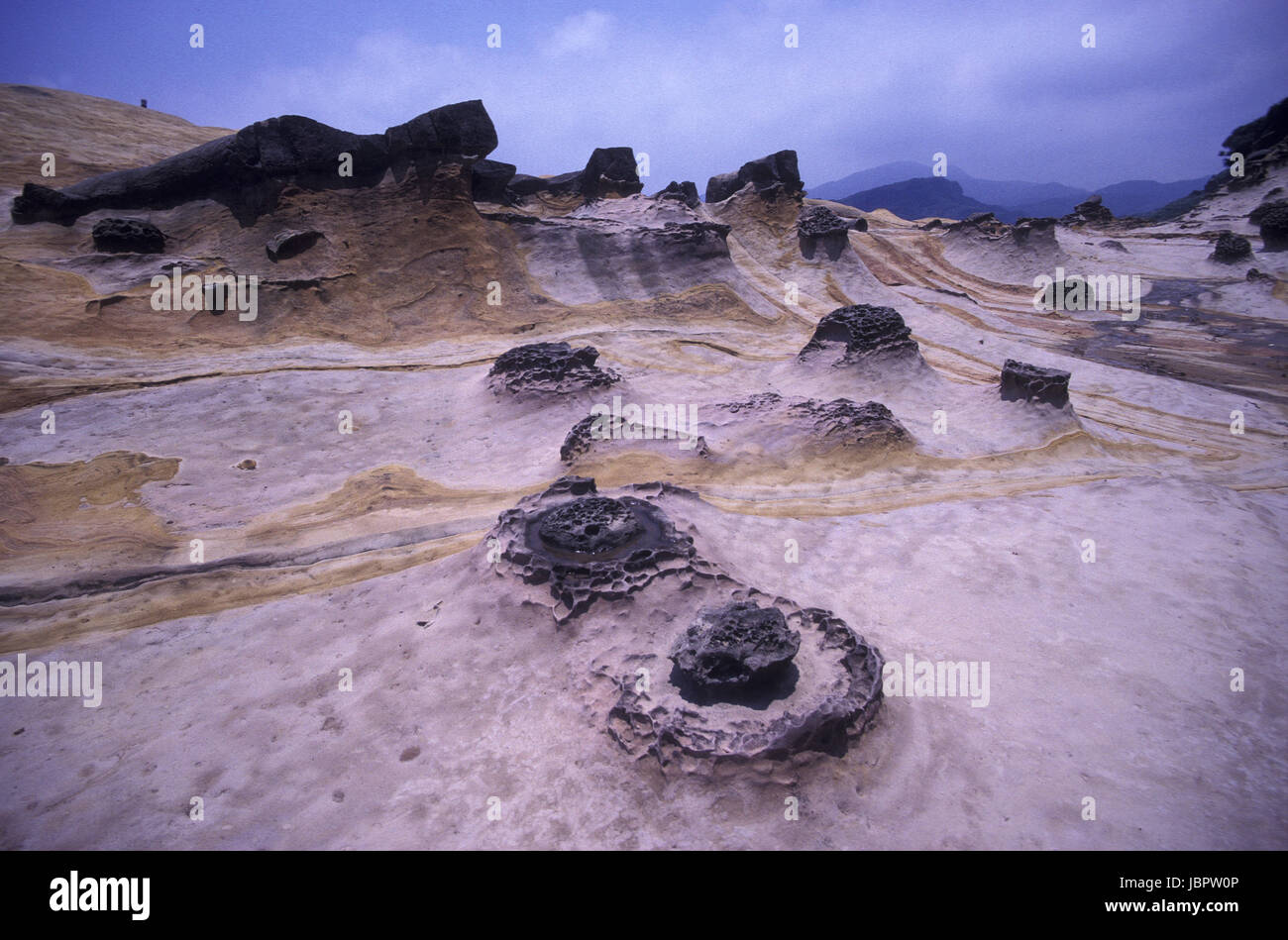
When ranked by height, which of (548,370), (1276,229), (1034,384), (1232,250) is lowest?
(1034,384)

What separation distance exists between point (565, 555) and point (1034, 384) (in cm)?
845

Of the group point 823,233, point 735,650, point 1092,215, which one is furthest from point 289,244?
point 1092,215

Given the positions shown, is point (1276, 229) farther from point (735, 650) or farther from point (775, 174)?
point (735, 650)

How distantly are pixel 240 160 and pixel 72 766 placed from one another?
49.7 feet

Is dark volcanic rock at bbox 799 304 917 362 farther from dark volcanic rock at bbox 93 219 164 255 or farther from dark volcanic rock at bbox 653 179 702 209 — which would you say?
dark volcanic rock at bbox 93 219 164 255

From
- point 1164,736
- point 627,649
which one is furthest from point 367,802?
point 1164,736

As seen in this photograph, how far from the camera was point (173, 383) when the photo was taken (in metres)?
10.3

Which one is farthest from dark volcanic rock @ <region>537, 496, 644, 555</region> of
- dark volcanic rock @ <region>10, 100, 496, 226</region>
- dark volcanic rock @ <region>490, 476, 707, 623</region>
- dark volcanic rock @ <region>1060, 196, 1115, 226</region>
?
dark volcanic rock @ <region>1060, 196, 1115, 226</region>

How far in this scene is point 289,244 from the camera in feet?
46.2

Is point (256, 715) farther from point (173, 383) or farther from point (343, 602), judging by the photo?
point (173, 383)

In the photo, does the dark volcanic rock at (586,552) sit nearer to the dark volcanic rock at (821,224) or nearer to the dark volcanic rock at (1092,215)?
the dark volcanic rock at (821,224)

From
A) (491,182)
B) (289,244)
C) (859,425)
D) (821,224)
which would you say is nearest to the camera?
(859,425)

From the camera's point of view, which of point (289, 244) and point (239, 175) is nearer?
point (289, 244)

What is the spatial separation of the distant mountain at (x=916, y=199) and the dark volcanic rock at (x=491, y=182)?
197 feet
